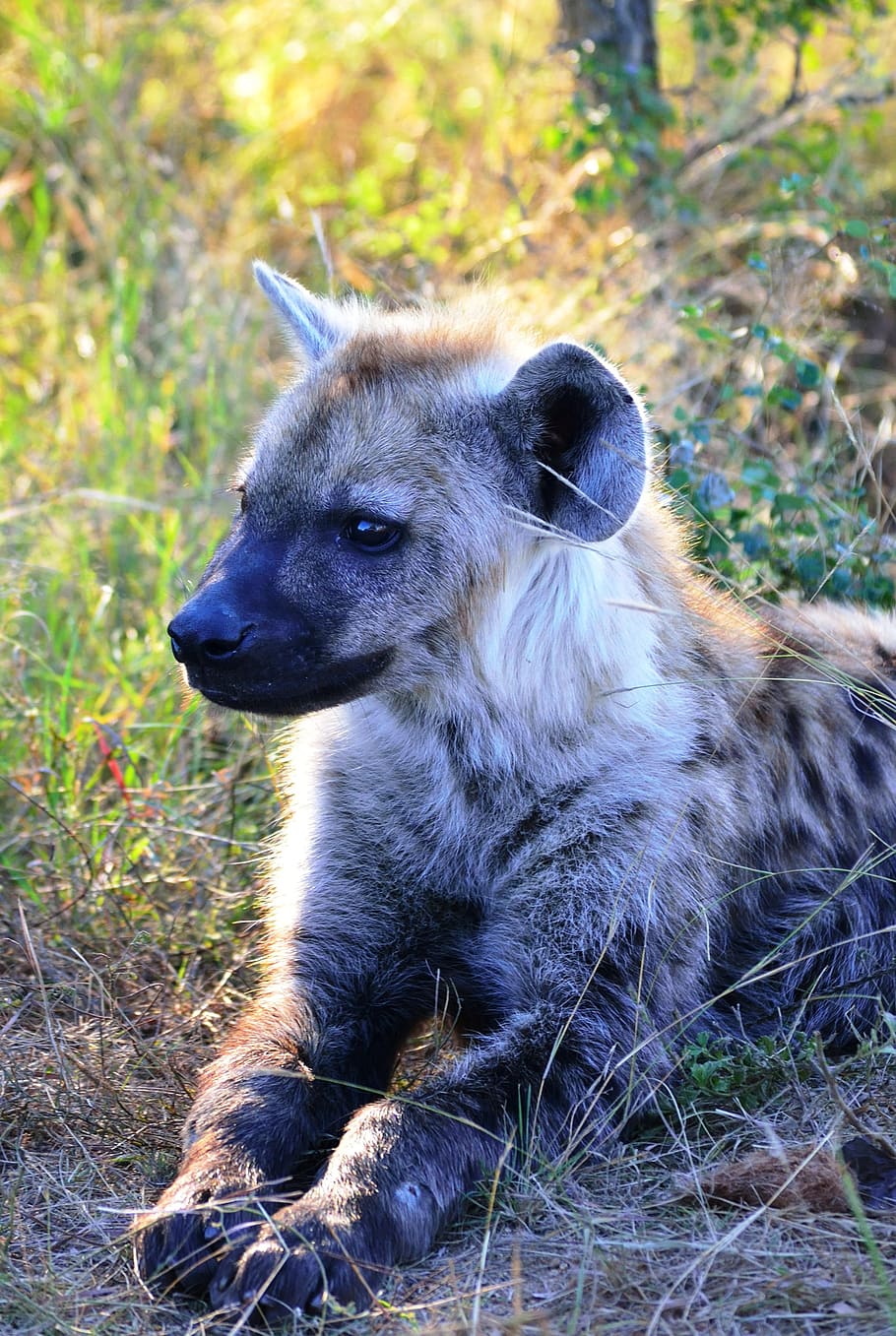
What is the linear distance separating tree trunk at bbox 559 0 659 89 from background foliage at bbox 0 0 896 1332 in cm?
12

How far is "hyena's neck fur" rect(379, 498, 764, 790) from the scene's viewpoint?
7.11 feet

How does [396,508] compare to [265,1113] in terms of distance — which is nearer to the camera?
[265,1113]

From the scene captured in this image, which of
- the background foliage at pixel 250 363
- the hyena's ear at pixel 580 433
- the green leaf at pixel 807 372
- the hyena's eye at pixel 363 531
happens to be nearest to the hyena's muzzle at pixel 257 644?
the hyena's eye at pixel 363 531

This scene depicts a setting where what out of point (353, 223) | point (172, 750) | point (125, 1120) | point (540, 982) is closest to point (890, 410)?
point (353, 223)

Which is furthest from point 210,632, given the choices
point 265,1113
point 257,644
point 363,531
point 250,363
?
point 250,363

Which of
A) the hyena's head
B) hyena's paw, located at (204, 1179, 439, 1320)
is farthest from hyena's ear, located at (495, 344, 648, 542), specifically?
hyena's paw, located at (204, 1179, 439, 1320)

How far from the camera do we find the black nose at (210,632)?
1961 millimetres

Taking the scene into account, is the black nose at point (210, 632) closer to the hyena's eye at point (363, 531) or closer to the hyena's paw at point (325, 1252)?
the hyena's eye at point (363, 531)

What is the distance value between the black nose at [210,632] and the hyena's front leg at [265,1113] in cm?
54

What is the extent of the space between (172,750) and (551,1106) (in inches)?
52.3

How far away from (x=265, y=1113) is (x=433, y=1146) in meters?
0.25

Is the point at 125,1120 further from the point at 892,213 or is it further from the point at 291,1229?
the point at 892,213

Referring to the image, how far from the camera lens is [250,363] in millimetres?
4281

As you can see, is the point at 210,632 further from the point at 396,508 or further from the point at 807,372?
the point at 807,372
